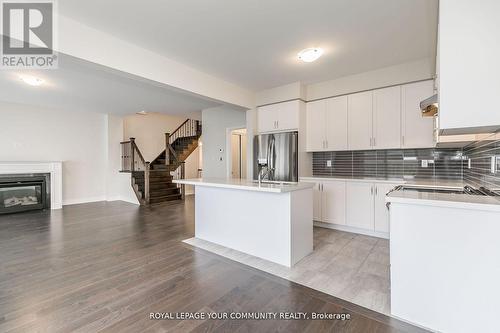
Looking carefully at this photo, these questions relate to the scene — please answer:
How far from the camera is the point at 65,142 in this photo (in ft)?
21.0

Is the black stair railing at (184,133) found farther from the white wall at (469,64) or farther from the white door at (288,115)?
the white wall at (469,64)

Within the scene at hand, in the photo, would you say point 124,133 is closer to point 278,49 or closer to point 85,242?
point 85,242

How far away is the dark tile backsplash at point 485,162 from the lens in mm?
1732

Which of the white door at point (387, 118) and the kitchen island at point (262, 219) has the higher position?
the white door at point (387, 118)

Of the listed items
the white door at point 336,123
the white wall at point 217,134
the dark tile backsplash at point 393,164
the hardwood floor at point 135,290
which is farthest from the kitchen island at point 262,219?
the white wall at point 217,134

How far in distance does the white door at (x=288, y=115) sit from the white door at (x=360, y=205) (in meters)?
1.48

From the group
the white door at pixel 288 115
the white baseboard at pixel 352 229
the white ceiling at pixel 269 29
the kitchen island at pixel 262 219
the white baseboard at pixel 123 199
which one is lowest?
the white baseboard at pixel 352 229

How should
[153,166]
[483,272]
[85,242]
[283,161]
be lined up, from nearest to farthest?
[483,272] < [85,242] < [283,161] < [153,166]

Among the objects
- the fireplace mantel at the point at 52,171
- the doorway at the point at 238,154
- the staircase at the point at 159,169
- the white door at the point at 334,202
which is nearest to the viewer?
the white door at the point at 334,202

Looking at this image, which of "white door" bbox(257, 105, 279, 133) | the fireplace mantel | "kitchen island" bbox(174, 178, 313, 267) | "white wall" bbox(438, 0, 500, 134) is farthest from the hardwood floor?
"white door" bbox(257, 105, 279, 133)

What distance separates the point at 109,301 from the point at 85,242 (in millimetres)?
1912

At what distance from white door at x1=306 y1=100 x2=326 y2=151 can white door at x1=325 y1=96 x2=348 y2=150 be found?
0.08 metres

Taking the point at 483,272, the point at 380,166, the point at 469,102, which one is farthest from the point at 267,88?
the point at 483,272

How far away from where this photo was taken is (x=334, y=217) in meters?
3.94
